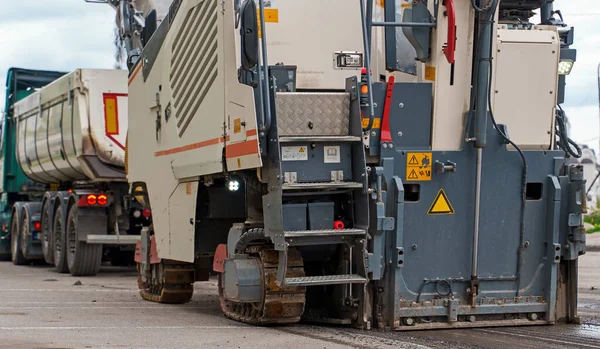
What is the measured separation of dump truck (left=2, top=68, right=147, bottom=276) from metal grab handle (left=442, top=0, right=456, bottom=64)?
29.4 feet

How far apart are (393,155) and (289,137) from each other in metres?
0.98

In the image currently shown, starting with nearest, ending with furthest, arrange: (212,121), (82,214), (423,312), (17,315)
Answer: (423,312)
(212,121)
(17,315)
(82,214)

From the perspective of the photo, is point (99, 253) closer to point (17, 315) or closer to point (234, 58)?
point (17, 315)

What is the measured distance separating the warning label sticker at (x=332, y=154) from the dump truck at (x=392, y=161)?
0.01m

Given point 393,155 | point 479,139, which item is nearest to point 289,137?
point 393,155

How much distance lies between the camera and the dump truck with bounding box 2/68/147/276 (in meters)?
17.3

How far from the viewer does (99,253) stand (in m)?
17.5

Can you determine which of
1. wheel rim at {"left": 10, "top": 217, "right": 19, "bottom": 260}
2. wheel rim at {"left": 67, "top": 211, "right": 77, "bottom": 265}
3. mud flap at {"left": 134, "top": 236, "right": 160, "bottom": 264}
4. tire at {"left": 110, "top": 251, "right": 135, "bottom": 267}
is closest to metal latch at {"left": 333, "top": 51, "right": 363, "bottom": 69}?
mud flap at {"left": 134, "top": 236, "right": 160, "bottom": 264}

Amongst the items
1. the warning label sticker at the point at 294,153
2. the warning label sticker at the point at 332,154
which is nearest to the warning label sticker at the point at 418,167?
the warning label sticker at the point at 332,154

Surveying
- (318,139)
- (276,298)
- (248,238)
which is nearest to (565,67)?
(318,139)

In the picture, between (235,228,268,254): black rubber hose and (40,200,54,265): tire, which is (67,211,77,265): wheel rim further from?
(235,228,268,254): black rubber hose

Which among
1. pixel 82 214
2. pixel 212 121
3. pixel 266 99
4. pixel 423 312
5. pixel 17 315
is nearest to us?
pixel 266 99

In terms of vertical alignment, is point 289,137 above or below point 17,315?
above

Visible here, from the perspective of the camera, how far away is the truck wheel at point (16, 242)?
21.4 meters
